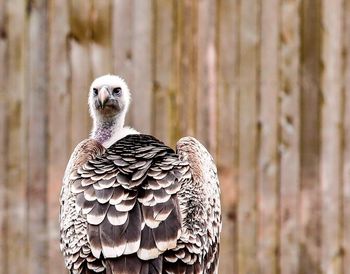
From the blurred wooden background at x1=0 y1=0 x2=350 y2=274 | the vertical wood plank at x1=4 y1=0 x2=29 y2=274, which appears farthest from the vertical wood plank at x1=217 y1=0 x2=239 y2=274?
the vertical wood plank at x1=4 y1=0 x2=29 y2=274

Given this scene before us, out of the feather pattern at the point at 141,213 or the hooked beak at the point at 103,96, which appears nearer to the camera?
the feather pattern at the point at 141,213

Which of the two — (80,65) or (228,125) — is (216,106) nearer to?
(228,125)

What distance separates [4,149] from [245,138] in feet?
5.46

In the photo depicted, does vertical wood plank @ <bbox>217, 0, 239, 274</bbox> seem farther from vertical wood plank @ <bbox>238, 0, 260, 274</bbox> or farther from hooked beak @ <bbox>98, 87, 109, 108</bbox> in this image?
hooked beak @ <bbox>98, 87, 109, 108</bbox>

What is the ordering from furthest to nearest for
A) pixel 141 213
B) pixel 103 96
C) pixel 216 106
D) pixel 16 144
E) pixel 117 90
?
pixel 216 106
pixel 16 144
pixel 117 90
pixel 103 96
pixel 141 213

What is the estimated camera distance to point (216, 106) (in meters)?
9.49

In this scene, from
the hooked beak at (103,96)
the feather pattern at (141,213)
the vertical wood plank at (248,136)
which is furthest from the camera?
the vertical wood plank at (248,136)

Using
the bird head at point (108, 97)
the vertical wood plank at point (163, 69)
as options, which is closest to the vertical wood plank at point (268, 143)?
the vertical wood plank at point (163, 69)

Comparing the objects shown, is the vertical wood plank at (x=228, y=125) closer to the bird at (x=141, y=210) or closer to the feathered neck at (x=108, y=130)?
the feathered neck at (x=108, y=130)

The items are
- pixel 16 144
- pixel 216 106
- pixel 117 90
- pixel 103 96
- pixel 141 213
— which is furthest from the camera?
pixel 216 106

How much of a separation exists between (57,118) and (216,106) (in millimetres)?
1104

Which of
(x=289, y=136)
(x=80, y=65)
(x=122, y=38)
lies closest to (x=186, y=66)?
(x=122, y=38)

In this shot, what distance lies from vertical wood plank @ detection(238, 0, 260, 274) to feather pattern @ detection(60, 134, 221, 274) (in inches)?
67.2

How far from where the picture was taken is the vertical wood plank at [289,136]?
946 centimetres
